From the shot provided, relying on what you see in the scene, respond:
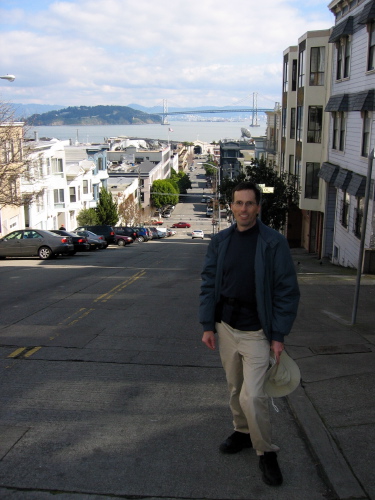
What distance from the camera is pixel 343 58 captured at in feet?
78.6

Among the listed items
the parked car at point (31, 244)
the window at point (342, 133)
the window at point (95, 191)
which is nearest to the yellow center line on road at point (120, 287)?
the parked car at point (31, 244)

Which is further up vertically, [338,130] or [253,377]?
[338,130]

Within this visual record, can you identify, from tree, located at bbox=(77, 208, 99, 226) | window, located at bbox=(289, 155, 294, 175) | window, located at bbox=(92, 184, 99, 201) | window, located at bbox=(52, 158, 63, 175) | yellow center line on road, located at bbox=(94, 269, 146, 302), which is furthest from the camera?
window, located at bbox=(92, 184, 99, 201)

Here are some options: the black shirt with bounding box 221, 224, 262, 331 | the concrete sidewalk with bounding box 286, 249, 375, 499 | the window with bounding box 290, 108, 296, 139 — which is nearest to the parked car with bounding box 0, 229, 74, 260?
the concrete sidewalk with bounding box 286, 249, 375, 499

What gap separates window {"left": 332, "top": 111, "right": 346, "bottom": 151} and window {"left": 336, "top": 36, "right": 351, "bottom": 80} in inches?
62.2

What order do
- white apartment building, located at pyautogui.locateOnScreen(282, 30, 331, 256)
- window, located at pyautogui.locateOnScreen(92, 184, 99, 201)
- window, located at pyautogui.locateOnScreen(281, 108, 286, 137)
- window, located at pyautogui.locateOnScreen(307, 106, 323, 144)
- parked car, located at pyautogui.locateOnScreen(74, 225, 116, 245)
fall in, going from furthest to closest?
window, located at pyautogui.locateOnScreen(92, 184, 99, 201), parked car, located at pyautogui.locateOnScreen(74, 225, 116, 245), window, located at pyautogui.locateOnScreen(281, 108, 286, 137), window, located at pyautogui.locateOnScreen(307, 106, 323, 144), white apartment building, located at pyautogui.locateOnScreen(282, 30, 331, 256)

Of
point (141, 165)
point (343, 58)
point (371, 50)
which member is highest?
point (343, 58)

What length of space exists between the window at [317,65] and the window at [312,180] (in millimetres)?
4350

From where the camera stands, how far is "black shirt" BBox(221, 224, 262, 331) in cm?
461

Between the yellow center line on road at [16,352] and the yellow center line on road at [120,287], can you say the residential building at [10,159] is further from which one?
the yellow center line on road at [16,352]

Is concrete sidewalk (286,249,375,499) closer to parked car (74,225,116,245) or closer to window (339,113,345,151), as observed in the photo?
window (339,113,345,151)

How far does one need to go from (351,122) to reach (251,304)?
1929 centimetres

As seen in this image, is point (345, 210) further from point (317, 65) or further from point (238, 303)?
point (238, 303)

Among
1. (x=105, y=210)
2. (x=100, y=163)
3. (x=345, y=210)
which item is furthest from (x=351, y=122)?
(x=100, y=163)
